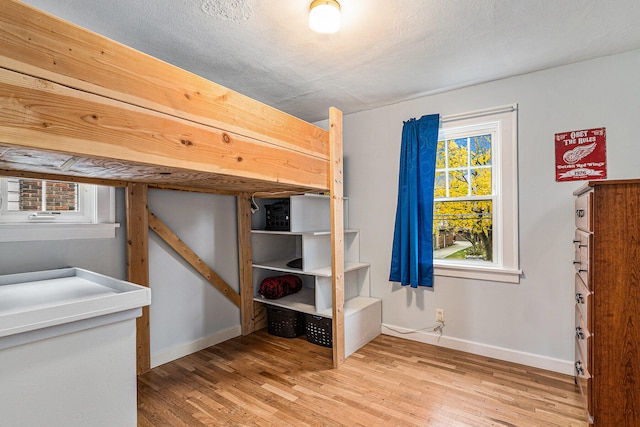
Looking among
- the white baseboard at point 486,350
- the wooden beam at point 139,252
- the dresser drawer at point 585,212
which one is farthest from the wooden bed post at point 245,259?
the dresser drawer at point 585,212

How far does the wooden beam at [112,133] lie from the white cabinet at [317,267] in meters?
1.26

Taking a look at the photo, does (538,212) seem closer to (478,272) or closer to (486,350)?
(478,272)

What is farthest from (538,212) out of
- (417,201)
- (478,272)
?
(417,201)

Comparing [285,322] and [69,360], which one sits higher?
[69,360]

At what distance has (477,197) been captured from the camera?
273 cm

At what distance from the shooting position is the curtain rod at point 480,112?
251 centimetres

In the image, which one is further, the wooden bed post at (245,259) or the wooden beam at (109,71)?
the wooden bed post at (245,259)

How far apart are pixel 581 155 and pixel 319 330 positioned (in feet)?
8.14

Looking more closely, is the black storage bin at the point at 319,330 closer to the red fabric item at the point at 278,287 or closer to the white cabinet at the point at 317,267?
the white cabinet at the point at 317,267

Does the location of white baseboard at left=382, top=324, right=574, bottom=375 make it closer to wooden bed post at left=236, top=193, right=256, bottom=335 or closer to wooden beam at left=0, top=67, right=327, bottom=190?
wooden bed post at left=236, top=193, right=256, bottom=335

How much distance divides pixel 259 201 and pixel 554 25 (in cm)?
283

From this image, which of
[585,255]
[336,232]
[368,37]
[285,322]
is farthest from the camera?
[285,322]

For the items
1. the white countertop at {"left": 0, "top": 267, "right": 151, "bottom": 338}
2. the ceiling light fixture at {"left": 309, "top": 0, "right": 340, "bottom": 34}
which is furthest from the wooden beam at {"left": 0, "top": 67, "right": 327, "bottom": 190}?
the ceiling light fixture at {"left": 309, "top": 0, "right": 340, "bottom": 34}

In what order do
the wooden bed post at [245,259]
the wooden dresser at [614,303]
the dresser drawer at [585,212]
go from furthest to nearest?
the wooden bed post at [245,259], the dresser drawer at [585,212], the wooden dresser at [614,303]
